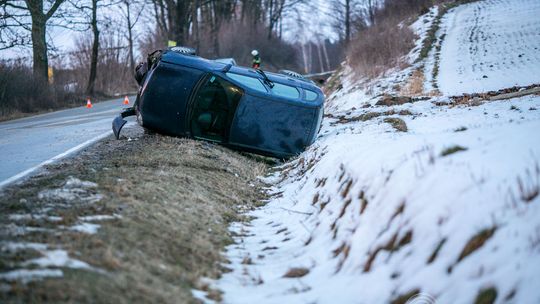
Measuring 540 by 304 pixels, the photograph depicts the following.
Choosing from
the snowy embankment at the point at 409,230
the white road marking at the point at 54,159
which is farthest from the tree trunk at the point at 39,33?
the snowy embankment at the point at 409,230

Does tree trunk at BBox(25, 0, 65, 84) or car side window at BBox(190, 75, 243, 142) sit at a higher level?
tree trunk at BBox(25, 0, 65, 84)

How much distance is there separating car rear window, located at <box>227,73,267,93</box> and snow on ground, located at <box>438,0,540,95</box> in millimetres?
8424

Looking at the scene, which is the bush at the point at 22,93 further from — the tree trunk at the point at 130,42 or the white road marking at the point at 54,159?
the tree trunk at the point at 130,42

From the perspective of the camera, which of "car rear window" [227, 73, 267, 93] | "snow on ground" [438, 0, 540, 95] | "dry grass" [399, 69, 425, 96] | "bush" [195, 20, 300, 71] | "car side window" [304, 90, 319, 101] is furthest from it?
"bush" [195, 20, 300, 71]

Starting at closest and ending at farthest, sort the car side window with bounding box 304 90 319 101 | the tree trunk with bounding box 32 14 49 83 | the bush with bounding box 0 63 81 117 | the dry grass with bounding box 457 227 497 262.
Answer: the dry grass with bounding box 457 227 497 262
the car side window with bounding box 304 90 319 101
the bush with bounding box 0 63 81 117
the tree trunk with bounding box 32 14 49 83

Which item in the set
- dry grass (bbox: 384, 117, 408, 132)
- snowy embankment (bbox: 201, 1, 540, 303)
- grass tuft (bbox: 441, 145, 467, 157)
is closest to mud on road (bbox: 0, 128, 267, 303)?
snowy embankment (bbox: 201, 1, 540, 303)

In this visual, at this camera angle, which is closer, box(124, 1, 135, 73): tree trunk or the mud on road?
the mud on road

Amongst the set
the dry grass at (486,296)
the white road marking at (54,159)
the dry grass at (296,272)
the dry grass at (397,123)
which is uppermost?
the dry grass at (397,123)

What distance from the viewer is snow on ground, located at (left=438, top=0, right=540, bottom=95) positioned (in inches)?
698

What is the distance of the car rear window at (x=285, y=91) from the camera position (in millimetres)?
9586

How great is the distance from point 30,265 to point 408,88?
52.5 feet

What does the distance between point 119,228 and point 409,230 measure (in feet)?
7.90

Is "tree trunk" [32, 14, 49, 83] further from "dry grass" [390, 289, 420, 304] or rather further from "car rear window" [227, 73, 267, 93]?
"dry grass" [390, 289, 420, 304]

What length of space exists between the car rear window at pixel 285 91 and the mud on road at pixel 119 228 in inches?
75.8
